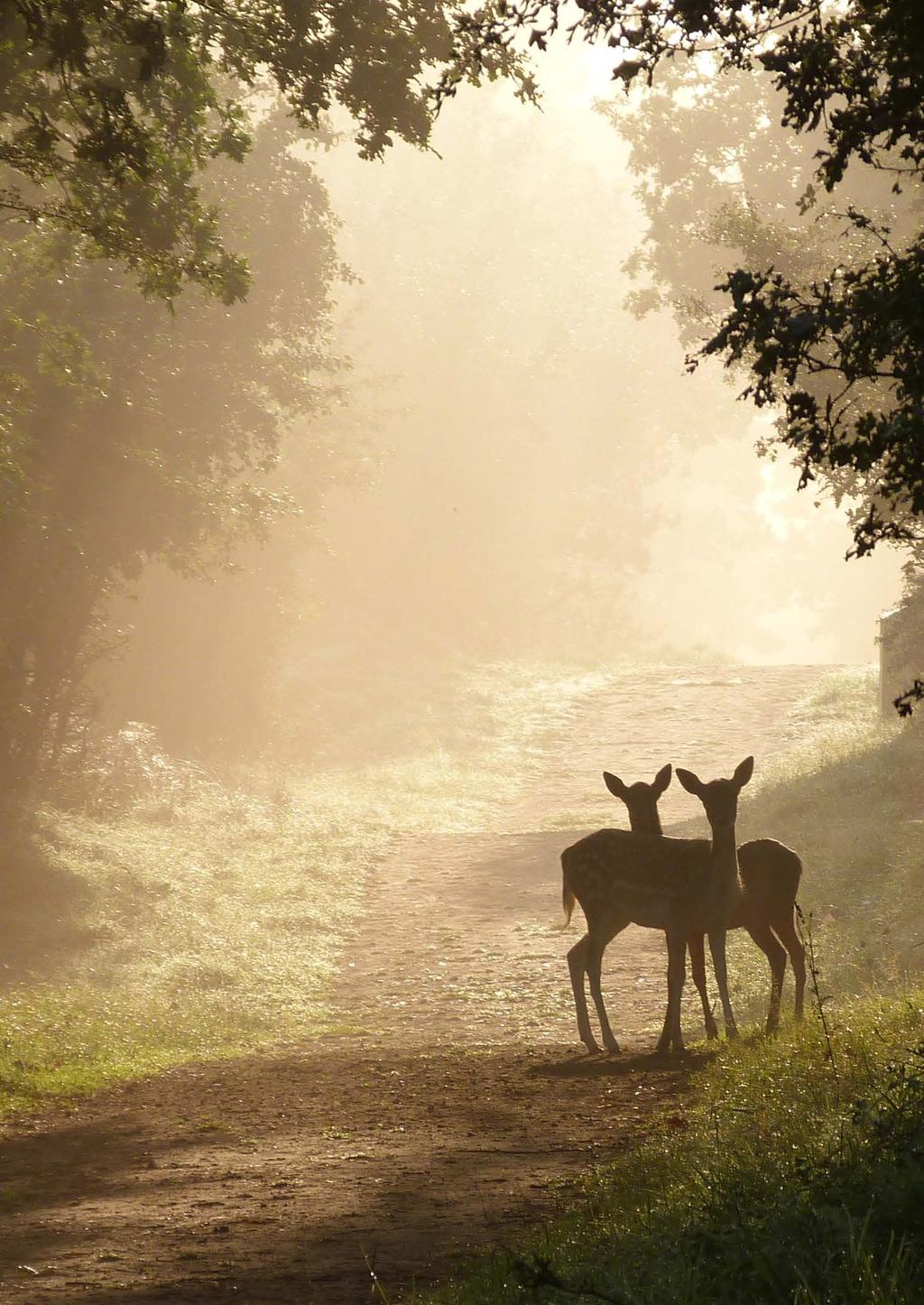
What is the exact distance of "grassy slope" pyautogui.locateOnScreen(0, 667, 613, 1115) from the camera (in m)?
14.0

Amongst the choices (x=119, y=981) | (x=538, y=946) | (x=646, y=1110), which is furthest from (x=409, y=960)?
(x=646, y=1110)

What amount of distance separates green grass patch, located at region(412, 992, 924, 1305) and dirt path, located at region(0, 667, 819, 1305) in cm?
61

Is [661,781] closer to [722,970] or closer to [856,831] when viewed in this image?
[722,970]

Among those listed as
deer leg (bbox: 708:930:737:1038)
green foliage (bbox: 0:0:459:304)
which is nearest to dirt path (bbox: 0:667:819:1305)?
deer leg (bbox: 708:930:737:1038)

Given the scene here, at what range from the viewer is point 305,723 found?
39.2 metres

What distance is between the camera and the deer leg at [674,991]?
423 inches

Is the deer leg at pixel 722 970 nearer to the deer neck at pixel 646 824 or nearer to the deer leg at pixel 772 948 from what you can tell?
the deer leg at pixel 772 948

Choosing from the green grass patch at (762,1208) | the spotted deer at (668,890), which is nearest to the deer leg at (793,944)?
the spotted deer at (668,890)

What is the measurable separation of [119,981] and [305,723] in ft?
72.8

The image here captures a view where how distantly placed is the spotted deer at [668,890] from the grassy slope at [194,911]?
4278mm

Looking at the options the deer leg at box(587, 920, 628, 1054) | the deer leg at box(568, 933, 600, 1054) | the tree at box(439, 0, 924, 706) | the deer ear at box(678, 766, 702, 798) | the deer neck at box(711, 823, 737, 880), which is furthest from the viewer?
the deer leg at box(568, 933, 600, 1054)

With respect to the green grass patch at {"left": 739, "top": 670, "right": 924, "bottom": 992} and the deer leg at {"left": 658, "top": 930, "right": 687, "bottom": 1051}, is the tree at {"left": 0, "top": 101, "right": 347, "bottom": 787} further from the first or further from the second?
the green grass patch at {"left": 739, "top": 670, "right": 924, "bottom": 992}

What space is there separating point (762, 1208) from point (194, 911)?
53.4 feet

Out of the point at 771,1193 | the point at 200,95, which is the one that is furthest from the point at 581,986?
the point at 200,95
